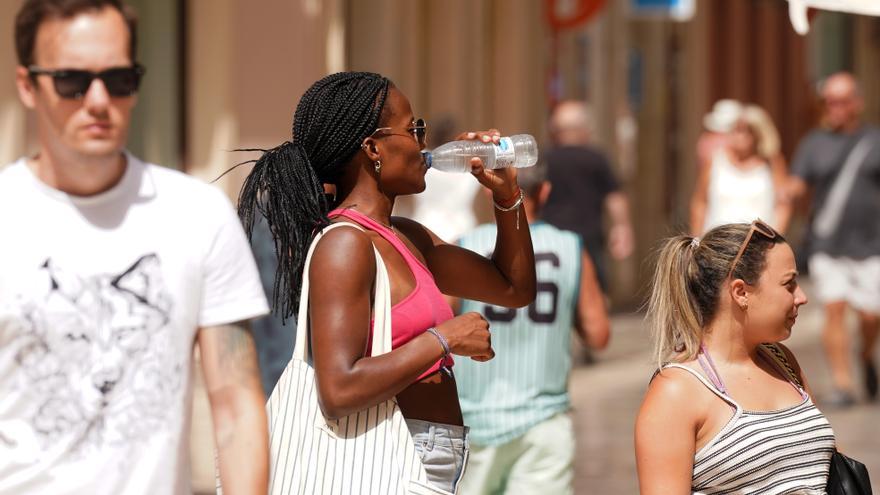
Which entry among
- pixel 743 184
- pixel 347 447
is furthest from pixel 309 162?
pixel 743 184

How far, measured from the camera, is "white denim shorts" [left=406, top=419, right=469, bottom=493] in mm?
3672

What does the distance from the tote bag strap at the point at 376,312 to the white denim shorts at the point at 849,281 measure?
791 cm

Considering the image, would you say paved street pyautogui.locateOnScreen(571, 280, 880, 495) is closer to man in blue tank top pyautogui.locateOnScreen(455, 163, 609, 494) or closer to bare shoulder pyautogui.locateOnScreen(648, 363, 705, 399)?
man in blue tank top pyautogui.locateOnScreen(455, 163, 609, 494)

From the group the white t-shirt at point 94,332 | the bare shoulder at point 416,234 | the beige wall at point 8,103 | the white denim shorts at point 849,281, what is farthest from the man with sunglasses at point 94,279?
the white denim shorts at point 849,281

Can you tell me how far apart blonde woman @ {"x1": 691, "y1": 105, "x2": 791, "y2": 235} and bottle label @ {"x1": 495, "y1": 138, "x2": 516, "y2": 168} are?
24.0ft

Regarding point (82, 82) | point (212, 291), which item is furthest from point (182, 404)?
point (82, 82)

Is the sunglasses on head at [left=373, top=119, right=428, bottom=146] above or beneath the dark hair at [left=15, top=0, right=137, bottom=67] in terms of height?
beneath

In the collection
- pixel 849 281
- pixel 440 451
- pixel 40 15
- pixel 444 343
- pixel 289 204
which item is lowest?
pixel 849 281

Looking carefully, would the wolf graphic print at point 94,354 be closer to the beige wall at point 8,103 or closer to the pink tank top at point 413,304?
the pink tank top at point 413,304

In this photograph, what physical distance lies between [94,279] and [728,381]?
60.4 inches

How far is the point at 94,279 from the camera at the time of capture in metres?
3.03

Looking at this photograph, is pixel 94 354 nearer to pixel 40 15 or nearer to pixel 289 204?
pixel 40 15

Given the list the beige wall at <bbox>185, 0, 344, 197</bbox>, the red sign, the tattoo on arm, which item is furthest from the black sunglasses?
the red sign

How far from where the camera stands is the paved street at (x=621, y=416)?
8.61 metres
